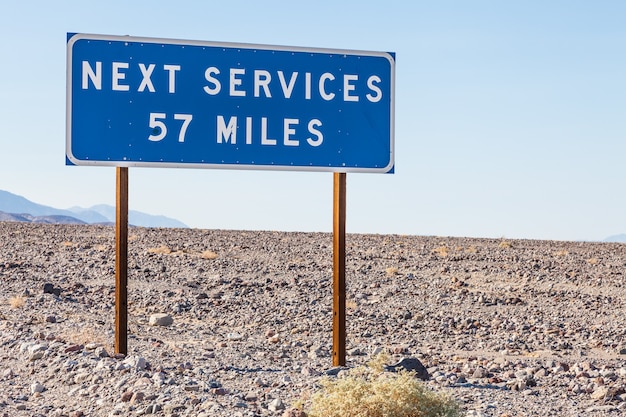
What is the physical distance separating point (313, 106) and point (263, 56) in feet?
2.90

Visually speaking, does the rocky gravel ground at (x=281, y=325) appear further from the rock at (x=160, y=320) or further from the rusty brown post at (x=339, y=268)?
the rusty brown post at (x=339, y=268)

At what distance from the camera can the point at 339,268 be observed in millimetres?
10125

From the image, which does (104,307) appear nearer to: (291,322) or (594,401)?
(291,322)

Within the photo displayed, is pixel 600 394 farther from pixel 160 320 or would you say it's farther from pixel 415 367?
pixel 160 320

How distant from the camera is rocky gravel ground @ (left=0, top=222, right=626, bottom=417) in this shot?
839cm

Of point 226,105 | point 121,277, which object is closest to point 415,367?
point 121,277

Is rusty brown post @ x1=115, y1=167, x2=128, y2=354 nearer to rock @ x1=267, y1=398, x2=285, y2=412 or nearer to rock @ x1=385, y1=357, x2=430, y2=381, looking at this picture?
rock @ x1=267, y1=398, x2=285, y2=412

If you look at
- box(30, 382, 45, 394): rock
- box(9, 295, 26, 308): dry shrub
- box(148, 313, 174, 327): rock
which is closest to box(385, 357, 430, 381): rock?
box(30, 382, 45, 394): rock

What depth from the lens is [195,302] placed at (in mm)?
16750

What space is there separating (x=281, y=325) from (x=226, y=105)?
584 cm

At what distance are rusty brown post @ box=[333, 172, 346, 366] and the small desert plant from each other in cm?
312

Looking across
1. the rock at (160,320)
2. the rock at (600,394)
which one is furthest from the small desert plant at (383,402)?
the rock at (160,320)

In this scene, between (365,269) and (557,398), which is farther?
(365,269)

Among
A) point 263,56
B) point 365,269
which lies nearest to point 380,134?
point 263,56
